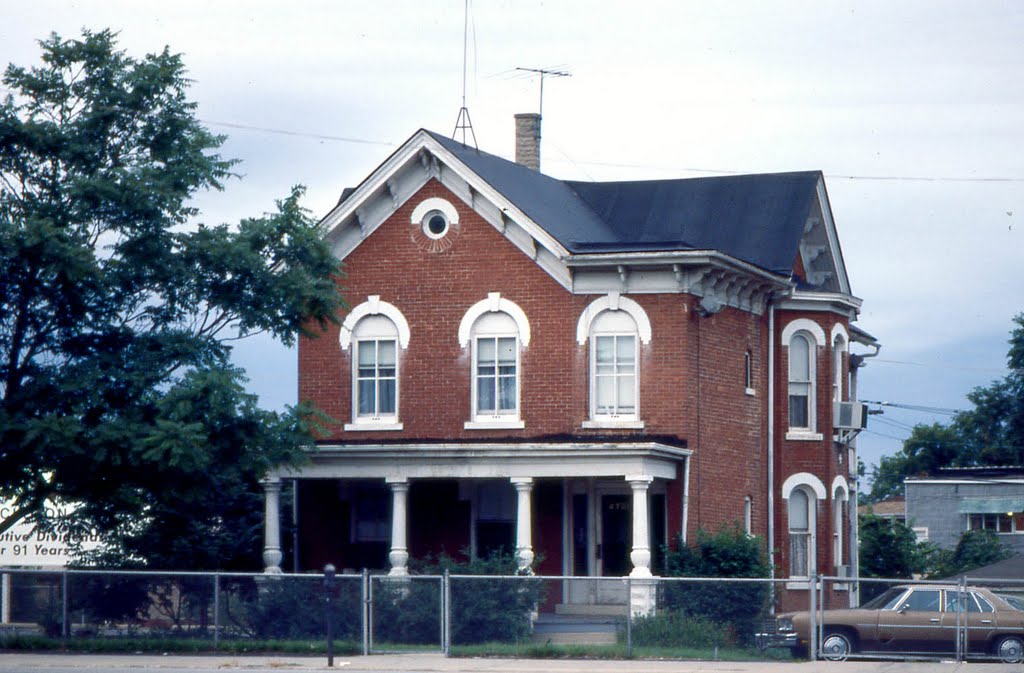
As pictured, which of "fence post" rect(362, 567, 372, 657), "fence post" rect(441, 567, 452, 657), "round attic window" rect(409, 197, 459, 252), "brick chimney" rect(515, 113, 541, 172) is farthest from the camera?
"brick chimney" rect(515, 113, 541, 172)

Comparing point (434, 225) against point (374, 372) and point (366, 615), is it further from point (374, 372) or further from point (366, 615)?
point (366, 615)

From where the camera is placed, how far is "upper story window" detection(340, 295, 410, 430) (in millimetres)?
34938

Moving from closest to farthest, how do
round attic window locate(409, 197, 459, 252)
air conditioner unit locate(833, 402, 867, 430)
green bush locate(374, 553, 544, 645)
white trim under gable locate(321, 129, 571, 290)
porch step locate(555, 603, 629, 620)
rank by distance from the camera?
1. green bush locate(374, 553, 544, 645)
2. porch step locate(555, 603, 629, 620)
3. white trim under gable locate(321, 129, 571, 290)
4. round attic window locate(409, 197, 459, 252)
5. air conditioner unit locate(833, 402, 867, 430)

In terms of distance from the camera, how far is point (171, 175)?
97.8 feet

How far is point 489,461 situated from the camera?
32.5 m

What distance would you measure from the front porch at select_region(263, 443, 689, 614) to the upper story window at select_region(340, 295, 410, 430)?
1.49 meters

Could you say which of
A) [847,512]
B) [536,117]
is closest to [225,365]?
[536,117]

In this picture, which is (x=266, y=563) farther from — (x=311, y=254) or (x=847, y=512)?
(x=847, y=512)

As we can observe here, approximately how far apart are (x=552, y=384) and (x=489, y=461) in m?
2.23

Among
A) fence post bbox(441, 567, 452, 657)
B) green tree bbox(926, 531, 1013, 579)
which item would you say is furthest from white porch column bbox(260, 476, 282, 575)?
green tree bbox(926, 531, 1013, 579)

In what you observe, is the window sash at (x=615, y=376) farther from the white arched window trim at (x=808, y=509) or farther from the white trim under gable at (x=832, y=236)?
the white trim under gable at (x=832, y=236)

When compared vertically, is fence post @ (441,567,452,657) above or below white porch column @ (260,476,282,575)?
below

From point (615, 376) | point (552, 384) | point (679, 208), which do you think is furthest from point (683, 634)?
point (679, 208)

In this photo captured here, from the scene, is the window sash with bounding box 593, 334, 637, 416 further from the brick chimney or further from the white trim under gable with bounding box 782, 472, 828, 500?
the brick chimney
